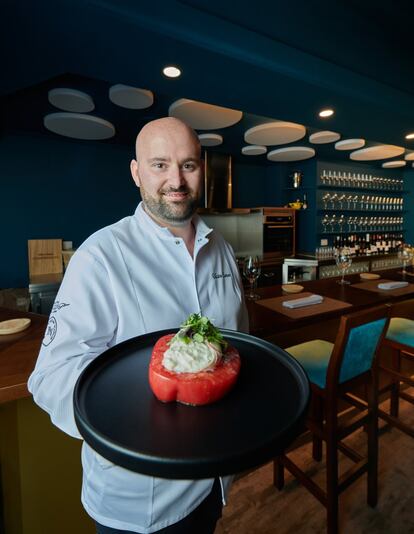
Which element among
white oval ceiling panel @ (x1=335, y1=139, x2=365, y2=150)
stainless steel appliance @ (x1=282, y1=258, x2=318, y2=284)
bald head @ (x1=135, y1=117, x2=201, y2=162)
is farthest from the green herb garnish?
stainless steel appliance @ (x1=282, y1=258, x2=318, y2=284)

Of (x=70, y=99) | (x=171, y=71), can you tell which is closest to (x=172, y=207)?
(x=171, y=71)

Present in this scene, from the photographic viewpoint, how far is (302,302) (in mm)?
1936

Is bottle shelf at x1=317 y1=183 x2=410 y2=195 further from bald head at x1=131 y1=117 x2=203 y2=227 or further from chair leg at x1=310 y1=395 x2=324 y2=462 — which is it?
bald head at x1=131 y1=117 x2=203 y2=227

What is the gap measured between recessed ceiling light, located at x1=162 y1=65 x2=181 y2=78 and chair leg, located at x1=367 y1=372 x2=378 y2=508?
220cm

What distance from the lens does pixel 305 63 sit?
214 centimetres

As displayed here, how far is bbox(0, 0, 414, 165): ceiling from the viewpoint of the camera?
60.7 inches

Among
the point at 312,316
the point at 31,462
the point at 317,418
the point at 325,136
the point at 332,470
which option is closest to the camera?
the point at 31,462

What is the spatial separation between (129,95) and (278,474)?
2870mm

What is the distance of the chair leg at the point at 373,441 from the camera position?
5.23 ft

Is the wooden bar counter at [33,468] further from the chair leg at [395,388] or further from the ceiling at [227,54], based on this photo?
the chair leg at [395,388]

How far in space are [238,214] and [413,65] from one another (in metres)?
3.22

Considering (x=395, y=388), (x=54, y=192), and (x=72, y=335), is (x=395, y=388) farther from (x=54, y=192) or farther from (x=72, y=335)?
(x=54, y=192)

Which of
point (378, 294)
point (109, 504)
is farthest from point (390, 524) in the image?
point (109, 504)

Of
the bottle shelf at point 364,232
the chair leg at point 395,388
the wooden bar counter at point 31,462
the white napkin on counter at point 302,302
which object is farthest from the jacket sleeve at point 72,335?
the bottle shelf at point 364,232
